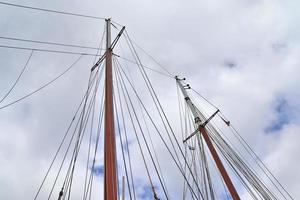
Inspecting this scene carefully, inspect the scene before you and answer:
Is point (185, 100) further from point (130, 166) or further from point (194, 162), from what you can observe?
point (130, 166)

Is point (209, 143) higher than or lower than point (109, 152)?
higher

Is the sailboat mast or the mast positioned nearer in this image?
the sailboat mast

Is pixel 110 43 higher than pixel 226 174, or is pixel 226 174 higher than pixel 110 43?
pixel 110 43

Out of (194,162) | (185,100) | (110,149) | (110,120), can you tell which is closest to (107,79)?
(110,120)

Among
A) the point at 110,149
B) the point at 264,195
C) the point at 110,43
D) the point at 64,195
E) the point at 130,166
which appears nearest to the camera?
the point at 110,149

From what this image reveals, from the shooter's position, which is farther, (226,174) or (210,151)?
(210,151)

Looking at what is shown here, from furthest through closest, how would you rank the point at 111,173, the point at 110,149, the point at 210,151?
the point at 210,151, the point at 110,149, the point at 111,173

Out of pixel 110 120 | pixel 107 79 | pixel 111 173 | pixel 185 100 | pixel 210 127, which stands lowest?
pixel 111 173

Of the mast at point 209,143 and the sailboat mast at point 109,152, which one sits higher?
the mast at point 209,143

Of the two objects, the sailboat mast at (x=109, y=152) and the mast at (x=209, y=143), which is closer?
the sailboat mast at (x=109, y=152)

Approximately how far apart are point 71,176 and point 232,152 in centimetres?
1687

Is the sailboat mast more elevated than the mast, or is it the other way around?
the mast

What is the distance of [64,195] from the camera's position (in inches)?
438

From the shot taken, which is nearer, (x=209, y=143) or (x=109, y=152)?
(x=109, y=152)
